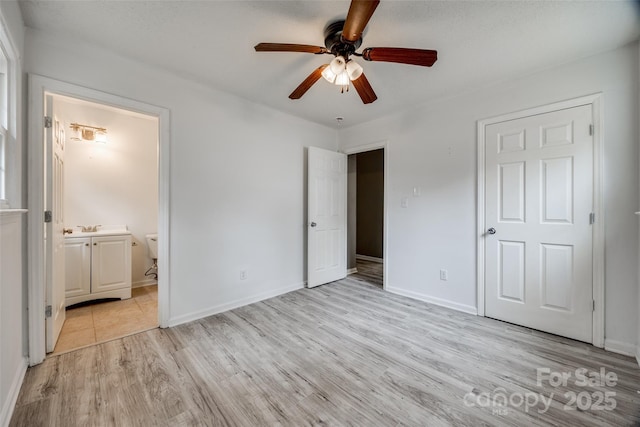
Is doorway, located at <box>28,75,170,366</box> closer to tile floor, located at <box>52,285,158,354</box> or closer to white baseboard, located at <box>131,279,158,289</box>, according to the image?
tile floor, located at <box>52,285,158,354</box>

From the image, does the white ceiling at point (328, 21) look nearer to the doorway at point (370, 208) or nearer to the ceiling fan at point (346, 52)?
the ceiling fan at point (346, 52)

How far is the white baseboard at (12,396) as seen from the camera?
1.32 metres

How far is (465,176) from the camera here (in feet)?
9.29

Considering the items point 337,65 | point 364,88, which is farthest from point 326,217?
point 337,65

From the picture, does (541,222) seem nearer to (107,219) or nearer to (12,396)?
(12,396)

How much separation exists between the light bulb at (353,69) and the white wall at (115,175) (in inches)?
106

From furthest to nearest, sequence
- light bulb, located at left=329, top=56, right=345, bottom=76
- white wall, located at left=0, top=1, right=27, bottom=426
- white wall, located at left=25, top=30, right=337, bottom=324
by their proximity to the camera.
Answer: white wall, located at left=25, top=30, right=337, bottom=324 → light bulb, located at left=329, top=56, right=345, bottom=76 → white wall, located at left=0, top=1, right=27, bottom=426

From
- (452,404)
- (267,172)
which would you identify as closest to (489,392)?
(452,404)

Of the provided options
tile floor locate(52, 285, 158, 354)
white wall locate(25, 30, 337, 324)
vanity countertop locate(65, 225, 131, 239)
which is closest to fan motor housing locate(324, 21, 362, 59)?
white wall locate(25, 30, 337, 324)

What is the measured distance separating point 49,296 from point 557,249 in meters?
4.22

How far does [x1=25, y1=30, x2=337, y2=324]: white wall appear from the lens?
7.04ft

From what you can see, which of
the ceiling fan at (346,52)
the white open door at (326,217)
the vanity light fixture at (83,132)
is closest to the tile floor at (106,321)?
the white open door at (326,217)

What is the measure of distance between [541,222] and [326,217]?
2432 millimetres

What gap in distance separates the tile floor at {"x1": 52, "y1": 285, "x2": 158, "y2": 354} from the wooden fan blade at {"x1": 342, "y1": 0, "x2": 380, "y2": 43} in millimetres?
2924
